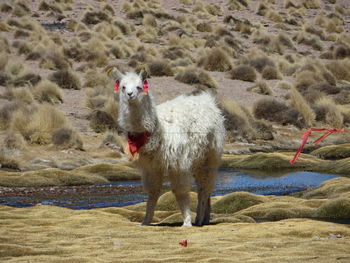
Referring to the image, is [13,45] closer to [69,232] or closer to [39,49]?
[39,49]

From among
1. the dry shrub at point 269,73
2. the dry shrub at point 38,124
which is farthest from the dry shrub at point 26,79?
the dry shrub at point 269,73

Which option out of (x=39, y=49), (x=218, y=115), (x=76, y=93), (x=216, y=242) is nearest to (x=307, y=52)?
(x=39, y=49)

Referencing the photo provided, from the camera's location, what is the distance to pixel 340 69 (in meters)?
38.8

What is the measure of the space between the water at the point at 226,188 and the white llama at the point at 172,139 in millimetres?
3918

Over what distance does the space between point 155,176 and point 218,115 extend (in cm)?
153

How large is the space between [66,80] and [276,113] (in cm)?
856

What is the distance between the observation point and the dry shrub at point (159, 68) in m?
32.1

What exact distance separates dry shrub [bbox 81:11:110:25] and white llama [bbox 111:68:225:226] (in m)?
35.6

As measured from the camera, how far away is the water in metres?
14.2

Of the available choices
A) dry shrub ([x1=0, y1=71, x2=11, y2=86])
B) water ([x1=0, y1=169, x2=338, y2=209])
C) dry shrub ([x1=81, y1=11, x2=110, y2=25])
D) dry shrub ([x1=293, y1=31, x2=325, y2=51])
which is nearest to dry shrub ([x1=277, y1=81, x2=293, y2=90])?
dry shrub ([x1=0, y1=71, x2=11, y2=86])

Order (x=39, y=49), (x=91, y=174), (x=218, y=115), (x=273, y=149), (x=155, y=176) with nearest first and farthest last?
(x=155, y=176), (x=218, y=115), (x=91, y=174), (x=273, y=149), (x=39, y=49)

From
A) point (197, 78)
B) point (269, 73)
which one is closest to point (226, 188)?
point (197, 78)

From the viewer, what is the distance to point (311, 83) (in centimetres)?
3481

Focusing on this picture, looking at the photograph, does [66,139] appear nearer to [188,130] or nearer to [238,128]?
[238,128]
